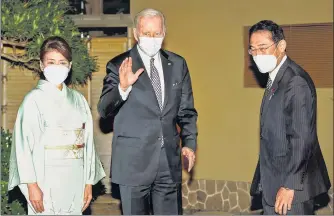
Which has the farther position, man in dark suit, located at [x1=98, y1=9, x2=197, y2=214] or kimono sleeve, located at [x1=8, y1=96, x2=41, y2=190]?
man in dark suit, located at [x1=98, y1=9, x2=197, y2=214]

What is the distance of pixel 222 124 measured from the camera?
11070mm

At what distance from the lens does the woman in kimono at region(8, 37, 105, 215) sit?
21.1 ft

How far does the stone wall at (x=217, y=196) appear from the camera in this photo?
11.1 metres

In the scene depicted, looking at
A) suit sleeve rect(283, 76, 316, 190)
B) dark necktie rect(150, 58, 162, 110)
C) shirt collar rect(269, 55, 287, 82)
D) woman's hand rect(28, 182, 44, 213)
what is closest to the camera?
suit sleeve rect(283, 76, 316, 190)

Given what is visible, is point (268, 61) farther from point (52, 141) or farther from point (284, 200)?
point (52, 141)

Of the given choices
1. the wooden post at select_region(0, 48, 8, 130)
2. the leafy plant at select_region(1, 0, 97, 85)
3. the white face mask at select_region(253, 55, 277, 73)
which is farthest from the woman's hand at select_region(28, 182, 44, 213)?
the wooden post at select_region(0, 48, 8, 130)

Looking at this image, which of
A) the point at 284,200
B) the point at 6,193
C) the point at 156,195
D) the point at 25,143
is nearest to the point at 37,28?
the point at 6,193

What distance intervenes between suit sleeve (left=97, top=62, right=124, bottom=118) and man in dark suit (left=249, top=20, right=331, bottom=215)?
1211 mm

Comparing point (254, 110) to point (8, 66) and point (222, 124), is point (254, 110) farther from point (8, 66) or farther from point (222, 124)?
point (8, 66)

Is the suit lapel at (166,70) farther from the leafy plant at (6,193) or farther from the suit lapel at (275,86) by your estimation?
the leafy plant at (6,193)

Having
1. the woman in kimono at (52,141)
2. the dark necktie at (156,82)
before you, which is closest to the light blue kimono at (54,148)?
the woman in kimono at (52,141)

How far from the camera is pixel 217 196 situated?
1131 centimetres

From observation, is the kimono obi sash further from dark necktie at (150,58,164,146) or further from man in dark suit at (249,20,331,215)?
man in dark suit at (249,20,331,215)

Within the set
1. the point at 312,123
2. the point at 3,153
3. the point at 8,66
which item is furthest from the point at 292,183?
the point at 8,66
